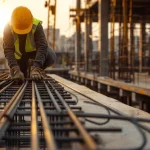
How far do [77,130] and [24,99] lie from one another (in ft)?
8.15

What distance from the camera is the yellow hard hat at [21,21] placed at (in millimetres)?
8211

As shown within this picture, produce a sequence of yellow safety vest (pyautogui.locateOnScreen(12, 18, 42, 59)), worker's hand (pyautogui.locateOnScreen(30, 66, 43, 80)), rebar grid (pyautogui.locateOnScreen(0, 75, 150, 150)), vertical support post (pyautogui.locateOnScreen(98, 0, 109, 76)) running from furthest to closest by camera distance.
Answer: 1. vertical support post (pyautogui.locateOnScreen(98, 0, 109, 76))
2. yellow safety vest (pyautogui.locateOnScreen(12, 18, 42, 59))
3. worker's hand (pyautogui.locateOnScreen(30, 66, 43, 80))
4. rebar grid (pyautogui.locateOnScreen(0, 75, 150, 150))

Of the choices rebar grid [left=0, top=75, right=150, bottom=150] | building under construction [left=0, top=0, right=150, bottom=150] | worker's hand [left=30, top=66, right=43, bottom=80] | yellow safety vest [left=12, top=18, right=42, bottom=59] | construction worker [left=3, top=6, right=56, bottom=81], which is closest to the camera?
rebar grid [left=0, top=75, right=150, bottom=150]

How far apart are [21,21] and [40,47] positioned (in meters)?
0.63

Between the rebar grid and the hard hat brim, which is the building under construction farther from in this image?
the hard hat brim

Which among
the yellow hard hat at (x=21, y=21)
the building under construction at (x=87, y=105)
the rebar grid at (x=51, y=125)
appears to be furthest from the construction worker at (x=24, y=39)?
the rebar grid at (x=51, y=125)

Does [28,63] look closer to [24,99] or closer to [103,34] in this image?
[24,99]

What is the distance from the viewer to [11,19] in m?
8.38

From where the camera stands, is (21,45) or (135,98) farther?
(135,98)

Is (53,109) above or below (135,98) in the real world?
above

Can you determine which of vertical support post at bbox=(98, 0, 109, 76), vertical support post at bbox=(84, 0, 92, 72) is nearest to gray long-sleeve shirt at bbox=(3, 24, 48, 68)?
vertical support post at bbox=(98, 0, 109, 76)

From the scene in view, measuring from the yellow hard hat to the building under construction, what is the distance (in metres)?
1.00

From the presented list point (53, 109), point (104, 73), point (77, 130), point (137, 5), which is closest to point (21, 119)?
point (53, 109)

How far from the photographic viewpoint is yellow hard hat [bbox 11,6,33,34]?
8211 mm
